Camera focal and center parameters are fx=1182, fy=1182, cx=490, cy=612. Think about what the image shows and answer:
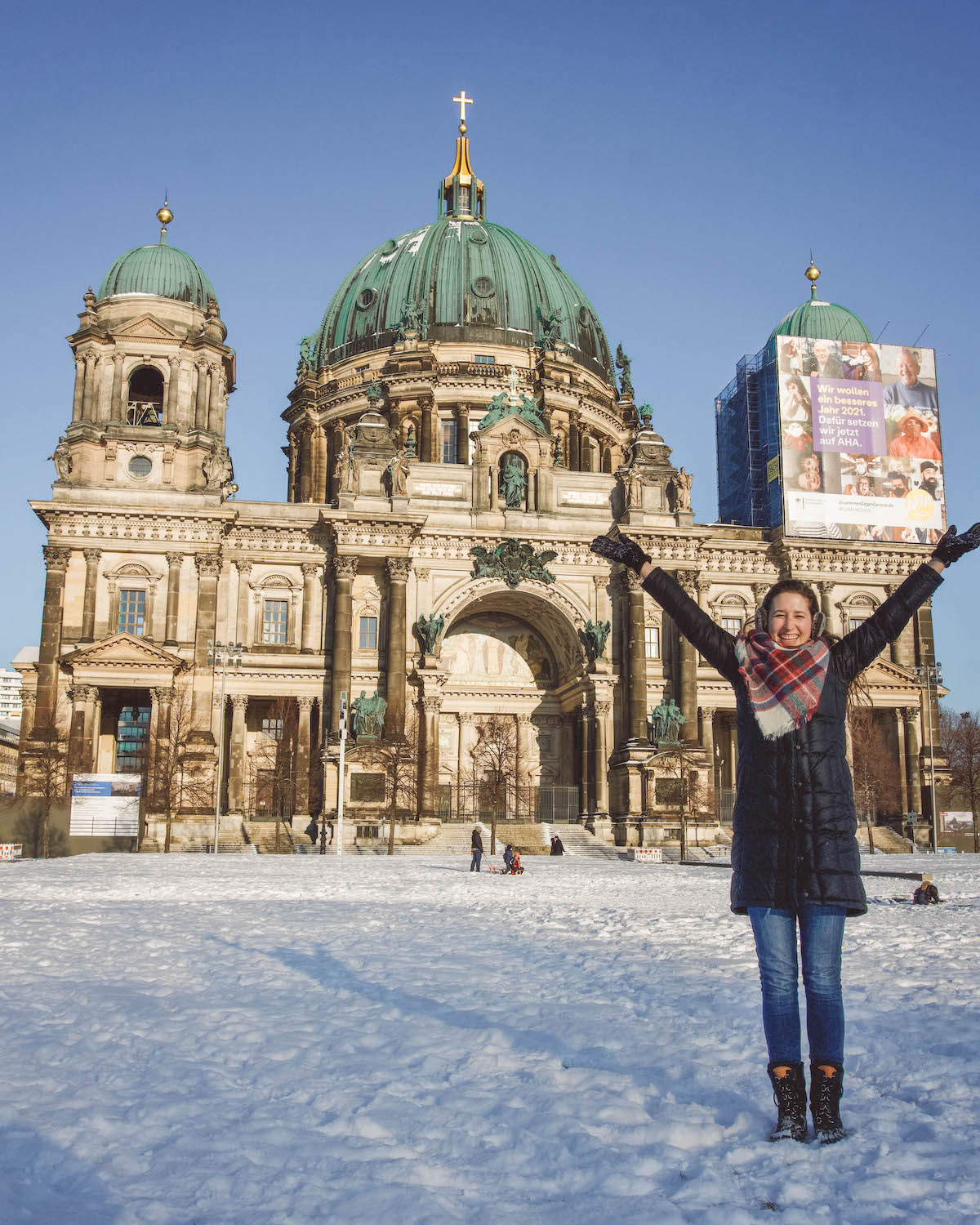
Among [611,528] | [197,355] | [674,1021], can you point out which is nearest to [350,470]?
[197,355]

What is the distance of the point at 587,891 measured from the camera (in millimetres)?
22562

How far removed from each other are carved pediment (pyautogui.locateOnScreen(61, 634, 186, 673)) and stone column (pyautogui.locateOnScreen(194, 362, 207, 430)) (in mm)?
10529

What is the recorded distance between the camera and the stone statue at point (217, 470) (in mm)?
51156

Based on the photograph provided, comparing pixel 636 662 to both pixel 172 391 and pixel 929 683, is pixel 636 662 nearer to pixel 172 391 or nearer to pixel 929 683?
pixel 929 683

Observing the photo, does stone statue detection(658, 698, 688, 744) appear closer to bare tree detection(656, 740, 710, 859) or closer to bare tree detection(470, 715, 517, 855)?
bare tree detection(656, 740, 710, 859)

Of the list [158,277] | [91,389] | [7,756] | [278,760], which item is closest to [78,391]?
[91,389]

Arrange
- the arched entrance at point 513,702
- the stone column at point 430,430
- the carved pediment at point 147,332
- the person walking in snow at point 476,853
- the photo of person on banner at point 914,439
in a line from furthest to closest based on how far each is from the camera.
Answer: the stone column at point 430,430
the photo of person on banner at point 914,439
the arched entrance at point 513,702
the carved pediment at point 147,332
the person walking in snow at point 476,853

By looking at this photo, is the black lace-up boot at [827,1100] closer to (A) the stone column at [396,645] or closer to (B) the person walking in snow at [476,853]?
(B) the person walking in snow at [476,853]

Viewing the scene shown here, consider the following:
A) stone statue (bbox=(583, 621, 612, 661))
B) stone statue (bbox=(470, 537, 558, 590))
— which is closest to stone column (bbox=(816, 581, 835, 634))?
stone statue (bbox=(583, 621, 612, 661))

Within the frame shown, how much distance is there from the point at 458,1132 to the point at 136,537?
153 ft

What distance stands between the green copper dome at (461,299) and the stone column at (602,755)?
23.3 meters

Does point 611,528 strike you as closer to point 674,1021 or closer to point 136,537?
point 136,537

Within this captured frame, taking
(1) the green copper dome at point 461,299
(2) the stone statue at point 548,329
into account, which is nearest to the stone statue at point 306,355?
(1) the green copper dome at point 461,299

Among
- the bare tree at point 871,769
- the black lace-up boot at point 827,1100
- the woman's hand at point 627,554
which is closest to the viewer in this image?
the black lace-up boot at point 827,1100
